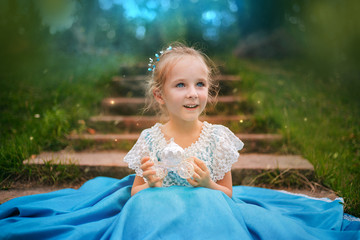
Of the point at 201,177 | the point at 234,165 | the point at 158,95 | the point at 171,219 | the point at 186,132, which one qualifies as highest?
the point at 158,95

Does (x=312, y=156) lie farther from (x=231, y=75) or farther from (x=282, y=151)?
(x=231, y=75)

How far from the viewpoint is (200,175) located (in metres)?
1.29

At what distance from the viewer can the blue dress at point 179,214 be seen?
114cm

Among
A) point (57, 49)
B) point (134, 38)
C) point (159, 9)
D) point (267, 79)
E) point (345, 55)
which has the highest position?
point (159, 9)

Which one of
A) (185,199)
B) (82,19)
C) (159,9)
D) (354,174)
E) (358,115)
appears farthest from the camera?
(159,9)

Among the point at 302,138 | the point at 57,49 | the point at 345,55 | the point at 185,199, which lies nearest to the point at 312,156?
the point at 302,138

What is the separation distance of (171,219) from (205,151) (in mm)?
470

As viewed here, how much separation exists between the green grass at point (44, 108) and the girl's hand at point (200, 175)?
52.7 inches

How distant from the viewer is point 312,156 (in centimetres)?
234

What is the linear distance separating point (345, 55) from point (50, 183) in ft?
13.8

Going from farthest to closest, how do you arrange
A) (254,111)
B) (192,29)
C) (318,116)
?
(192,29) → (254,111) → (318,116)

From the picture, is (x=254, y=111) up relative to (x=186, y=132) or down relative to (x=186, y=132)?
down

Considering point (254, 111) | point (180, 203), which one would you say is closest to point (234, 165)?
point (180, 203)

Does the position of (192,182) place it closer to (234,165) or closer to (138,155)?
(138,155)
